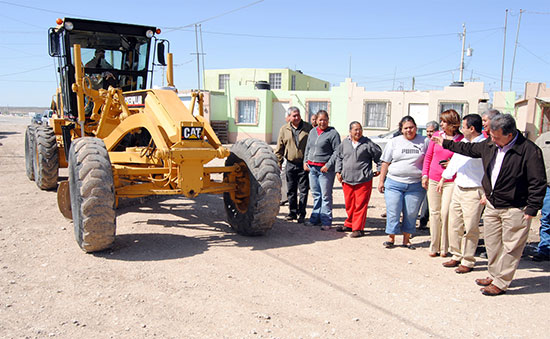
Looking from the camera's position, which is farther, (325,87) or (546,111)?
(325,87)

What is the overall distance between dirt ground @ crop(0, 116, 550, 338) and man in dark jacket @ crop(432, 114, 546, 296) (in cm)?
36

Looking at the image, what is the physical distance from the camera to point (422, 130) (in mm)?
17281

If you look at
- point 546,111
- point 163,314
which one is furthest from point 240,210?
point 546,111

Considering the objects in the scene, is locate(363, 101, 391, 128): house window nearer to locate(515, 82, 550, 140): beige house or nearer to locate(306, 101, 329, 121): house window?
locate(306, 101, 329, 121): house window

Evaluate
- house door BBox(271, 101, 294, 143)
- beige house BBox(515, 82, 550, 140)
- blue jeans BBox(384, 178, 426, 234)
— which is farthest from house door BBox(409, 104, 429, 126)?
blue jeans BBox(384, 178, 426, 234)

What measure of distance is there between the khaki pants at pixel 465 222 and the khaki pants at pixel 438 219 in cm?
17

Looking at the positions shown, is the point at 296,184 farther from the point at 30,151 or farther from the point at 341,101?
the point at 341,101

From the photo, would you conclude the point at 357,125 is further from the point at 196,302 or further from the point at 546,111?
the point at 546,111

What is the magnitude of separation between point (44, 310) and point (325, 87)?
137 ft

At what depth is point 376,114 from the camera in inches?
Answer: 972

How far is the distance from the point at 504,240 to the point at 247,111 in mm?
23564

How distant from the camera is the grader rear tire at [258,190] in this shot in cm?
592

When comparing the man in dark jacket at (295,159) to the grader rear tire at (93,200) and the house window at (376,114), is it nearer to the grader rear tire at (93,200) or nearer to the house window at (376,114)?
the grader rear tire at (93,200)

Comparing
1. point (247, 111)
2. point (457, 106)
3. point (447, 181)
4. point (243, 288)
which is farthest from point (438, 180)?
point (247, 111)
